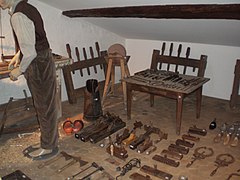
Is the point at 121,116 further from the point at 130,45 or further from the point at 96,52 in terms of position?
the point at 130,45

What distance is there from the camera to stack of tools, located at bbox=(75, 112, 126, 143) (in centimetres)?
293

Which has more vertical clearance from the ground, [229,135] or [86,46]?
[86,46]

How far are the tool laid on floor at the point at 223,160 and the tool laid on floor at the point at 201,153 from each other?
0.09 m

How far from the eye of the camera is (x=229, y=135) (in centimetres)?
297

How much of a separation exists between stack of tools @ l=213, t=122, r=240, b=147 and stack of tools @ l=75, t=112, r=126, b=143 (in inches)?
41.8

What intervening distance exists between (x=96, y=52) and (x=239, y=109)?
2305 millimetres

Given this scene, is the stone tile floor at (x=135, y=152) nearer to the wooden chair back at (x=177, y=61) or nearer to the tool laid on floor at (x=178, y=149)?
the tool laid on floor at (x=178, y=149)

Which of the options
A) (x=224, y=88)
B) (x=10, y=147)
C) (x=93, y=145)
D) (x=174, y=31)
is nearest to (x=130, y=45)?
(x=174, y=31)

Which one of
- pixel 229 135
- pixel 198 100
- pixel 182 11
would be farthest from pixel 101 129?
pixel 182 11

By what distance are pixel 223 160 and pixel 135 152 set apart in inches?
31.9

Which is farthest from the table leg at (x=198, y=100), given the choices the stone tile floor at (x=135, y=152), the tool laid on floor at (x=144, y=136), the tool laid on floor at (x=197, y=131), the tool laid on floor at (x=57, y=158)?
the tool laid on floor at (x=57, y=158)

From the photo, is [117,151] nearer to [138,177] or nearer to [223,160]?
[138,177]

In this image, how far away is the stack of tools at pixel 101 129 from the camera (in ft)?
9.63

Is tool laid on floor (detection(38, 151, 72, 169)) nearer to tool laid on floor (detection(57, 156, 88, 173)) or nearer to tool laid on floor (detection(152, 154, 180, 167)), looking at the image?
tool laid on floor (detection(57, 156, 88, 173))
